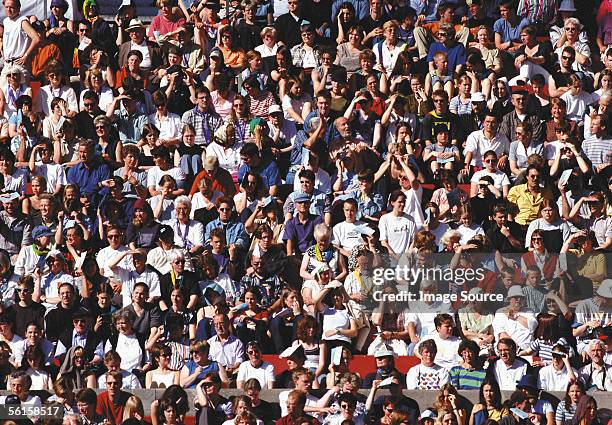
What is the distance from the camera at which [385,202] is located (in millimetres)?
21125

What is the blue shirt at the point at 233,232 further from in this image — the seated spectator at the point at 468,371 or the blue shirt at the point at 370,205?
the seated spectator at the point at 468,371

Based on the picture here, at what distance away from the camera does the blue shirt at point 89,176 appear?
21.7 metres

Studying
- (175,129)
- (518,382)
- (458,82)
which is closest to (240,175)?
(175,129)

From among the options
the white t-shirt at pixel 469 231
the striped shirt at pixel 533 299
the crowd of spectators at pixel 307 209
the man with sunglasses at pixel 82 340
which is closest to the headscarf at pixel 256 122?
the crowd of spectators at pixel 307 209

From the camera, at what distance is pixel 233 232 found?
20.7 m

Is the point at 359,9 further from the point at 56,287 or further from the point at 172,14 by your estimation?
Result: the point at 56,287

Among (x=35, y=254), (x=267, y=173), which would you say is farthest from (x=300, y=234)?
(x=35, y=254)

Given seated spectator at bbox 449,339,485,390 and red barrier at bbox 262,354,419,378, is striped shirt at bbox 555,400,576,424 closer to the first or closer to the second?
seated spectator at bbox 449,339,485,390

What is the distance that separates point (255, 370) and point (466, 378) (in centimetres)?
204

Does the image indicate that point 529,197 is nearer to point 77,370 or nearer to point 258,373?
point 258,373

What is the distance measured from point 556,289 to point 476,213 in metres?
1.39

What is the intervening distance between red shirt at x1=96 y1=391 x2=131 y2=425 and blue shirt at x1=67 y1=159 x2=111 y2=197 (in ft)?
11.1

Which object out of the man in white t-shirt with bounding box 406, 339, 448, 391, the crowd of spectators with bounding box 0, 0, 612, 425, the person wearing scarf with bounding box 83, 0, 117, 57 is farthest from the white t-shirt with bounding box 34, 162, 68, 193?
the man in white t-shirt with bounding box 406, 339, 448, 391

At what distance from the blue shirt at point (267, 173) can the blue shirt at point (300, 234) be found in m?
0.90
